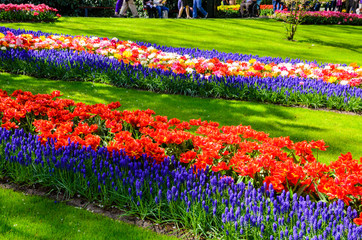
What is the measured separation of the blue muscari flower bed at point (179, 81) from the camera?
313 inches

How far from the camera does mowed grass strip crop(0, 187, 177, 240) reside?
129 inches

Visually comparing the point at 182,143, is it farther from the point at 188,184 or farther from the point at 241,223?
the point at 241,223

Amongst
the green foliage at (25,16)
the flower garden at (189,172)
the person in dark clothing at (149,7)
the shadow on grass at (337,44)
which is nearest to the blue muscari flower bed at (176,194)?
the flower garden at (189,172)

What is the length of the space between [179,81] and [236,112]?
1.70 metres

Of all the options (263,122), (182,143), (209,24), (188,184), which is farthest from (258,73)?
(209,24)

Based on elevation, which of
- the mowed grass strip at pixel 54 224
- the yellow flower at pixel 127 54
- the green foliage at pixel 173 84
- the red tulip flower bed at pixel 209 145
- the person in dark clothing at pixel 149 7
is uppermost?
the person in dark clothing at pixel 149 7

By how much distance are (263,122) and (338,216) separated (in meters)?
3.87

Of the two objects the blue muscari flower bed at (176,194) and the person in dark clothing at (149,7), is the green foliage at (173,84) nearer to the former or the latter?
the blue muscari flower bed at (176,194)

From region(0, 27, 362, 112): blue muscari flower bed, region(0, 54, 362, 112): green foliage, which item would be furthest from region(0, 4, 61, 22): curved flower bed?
region(0, 54, 362, 112): green foliage

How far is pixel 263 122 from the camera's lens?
6848 mm

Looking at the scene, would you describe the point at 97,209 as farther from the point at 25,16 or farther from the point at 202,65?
the point at 25,16

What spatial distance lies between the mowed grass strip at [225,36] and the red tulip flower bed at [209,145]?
33.4 ft

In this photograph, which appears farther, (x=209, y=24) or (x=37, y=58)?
(x=209, y=24)

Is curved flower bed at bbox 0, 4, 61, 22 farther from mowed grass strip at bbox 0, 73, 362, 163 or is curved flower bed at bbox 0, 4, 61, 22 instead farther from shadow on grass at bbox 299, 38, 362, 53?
shadow on grass at bbox 299, 38, 362, 53
